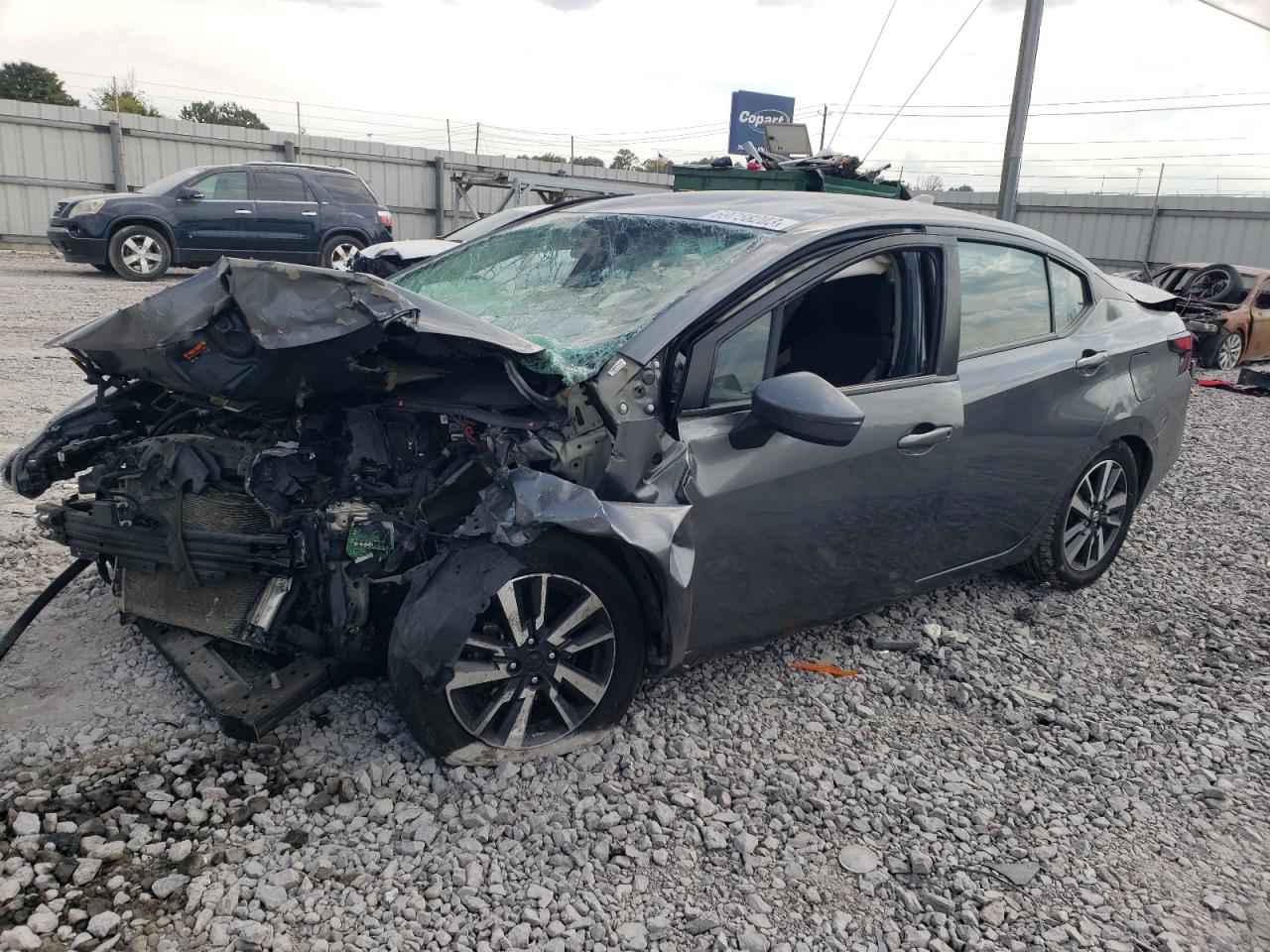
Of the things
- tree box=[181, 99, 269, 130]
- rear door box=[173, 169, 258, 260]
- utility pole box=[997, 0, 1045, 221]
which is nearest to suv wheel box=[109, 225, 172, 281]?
rear door box=[173, 169, 258, 260]

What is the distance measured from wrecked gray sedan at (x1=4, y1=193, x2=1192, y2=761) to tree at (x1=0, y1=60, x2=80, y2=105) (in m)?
43.2

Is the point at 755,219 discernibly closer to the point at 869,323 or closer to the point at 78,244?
the point at 869,323

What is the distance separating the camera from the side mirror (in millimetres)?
2750

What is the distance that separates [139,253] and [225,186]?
1.50 meters

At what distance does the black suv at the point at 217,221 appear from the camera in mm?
13102

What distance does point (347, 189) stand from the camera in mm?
14445

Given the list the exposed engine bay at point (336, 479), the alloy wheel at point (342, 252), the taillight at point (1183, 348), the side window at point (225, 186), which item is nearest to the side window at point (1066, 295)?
the taillight at point (1183, 348)

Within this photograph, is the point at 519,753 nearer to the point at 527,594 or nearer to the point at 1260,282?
the point at 527,594

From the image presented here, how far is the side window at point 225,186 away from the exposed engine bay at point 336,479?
11.8 metres

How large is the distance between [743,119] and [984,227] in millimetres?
21769

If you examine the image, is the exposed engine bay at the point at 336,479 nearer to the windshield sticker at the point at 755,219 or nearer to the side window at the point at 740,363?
the side window at the point at 740,363

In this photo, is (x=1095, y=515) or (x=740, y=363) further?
(x=1095, y=515)

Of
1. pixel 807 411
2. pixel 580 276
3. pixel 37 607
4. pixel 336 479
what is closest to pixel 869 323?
pixel 807 411

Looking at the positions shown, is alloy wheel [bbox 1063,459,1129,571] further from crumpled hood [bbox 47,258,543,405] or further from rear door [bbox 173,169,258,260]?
rear door [bbox 173,169,258,260]
